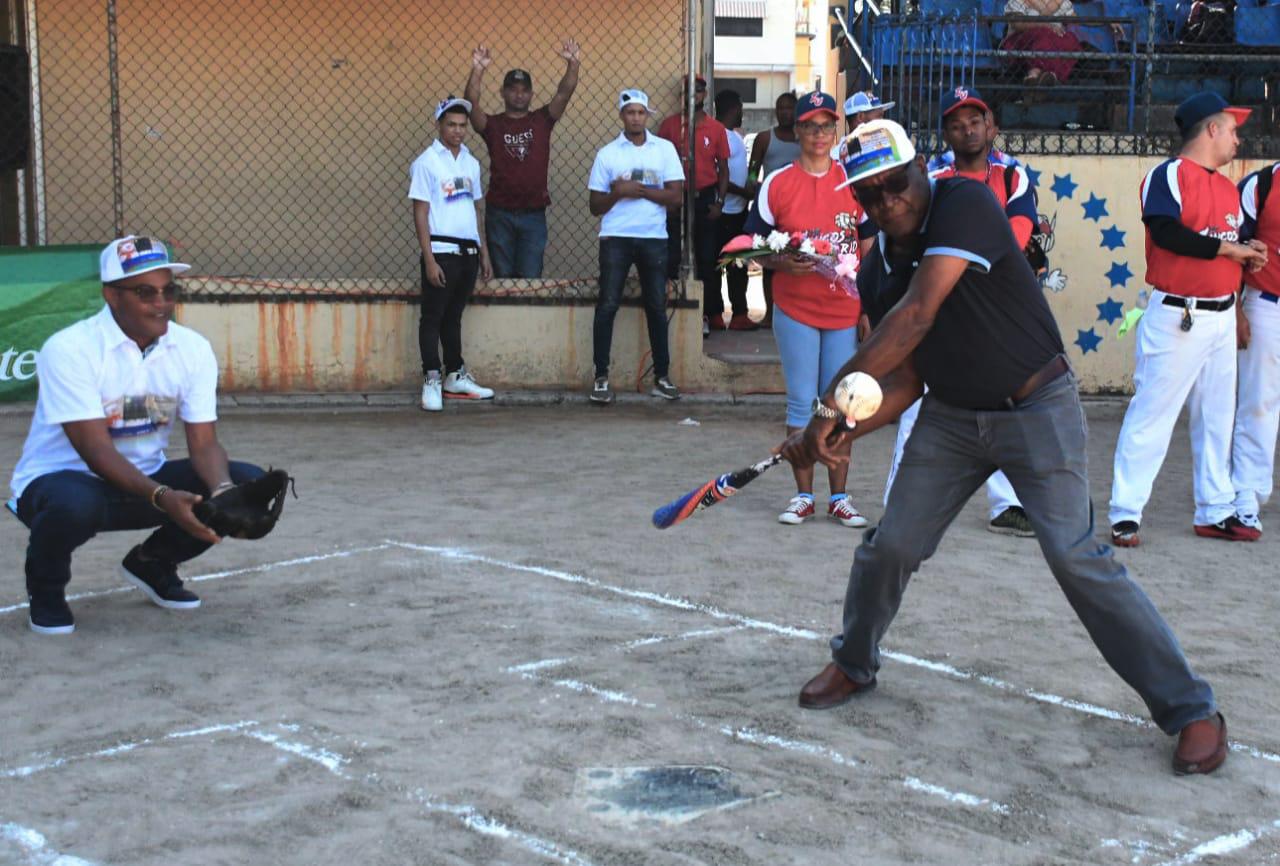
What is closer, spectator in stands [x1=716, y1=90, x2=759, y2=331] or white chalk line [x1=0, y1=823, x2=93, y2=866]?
white chalk line [x1=0, y1=823, x2=93, y2=866]

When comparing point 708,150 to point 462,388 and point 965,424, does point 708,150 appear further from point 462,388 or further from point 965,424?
point 965,424

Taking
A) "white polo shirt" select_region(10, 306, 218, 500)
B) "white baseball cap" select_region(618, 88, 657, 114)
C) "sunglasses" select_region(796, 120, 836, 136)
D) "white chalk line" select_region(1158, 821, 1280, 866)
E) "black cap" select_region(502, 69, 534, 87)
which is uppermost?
"black cap" select_region(502, 69, 534, 87)

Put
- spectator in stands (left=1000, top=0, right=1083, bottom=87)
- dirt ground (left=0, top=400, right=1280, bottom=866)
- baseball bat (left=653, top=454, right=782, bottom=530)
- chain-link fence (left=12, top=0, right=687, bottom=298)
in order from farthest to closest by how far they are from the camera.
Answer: spectator in stands (left=1000, top=0, right=1083, bottom=87), chain-link fence (left=12, top=0, right=687, bottom=298), baseball bat (left=653, top=454, right=782, bottom=530), dirt ground (left=0, top=400, right=1280, bottom=866)

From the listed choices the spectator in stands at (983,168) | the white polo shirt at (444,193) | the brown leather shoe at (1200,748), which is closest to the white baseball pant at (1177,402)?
the spectator in stands at (983,168)

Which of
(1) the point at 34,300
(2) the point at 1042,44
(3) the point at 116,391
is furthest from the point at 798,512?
(2) the point at 1042,44

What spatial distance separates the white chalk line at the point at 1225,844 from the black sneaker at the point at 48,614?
13.4ft

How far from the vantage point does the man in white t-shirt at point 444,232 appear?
11.7 metres

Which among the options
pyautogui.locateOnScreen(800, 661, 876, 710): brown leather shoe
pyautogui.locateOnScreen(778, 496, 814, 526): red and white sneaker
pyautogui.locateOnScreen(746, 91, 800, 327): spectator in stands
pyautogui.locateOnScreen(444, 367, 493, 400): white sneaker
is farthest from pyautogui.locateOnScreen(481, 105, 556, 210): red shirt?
pyautogui.locateOnScreen(800, 661, 876, 710): brown leather shoe

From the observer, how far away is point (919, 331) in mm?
4801

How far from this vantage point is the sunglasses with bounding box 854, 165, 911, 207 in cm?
479

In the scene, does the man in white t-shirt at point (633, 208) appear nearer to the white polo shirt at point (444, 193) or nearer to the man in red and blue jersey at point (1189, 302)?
the white polo shirt at point (444, 193)

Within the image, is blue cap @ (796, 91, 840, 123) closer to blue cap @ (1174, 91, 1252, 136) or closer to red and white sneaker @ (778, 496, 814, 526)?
blue cap @ (1174, 91, 1252, 136)

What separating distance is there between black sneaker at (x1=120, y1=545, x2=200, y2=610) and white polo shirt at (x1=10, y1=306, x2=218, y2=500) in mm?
413

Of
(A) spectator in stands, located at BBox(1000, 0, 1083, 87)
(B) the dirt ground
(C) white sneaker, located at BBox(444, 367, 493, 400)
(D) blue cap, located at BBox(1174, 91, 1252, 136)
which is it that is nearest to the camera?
(B) the dirt ground
